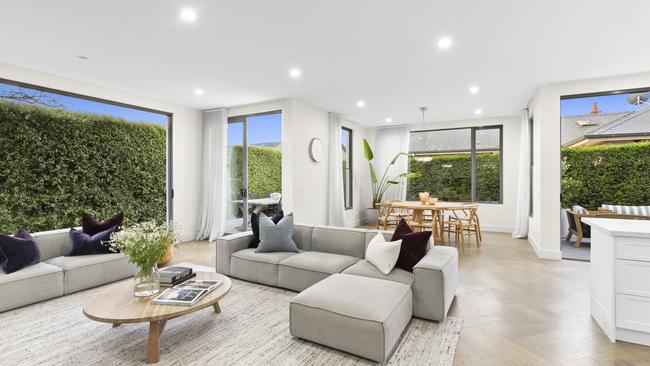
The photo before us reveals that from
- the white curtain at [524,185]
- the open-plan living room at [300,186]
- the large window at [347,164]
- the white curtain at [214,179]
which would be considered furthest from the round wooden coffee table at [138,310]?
the white curtain at [524,185]

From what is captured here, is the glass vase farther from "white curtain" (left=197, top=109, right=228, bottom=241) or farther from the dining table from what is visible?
the dining table

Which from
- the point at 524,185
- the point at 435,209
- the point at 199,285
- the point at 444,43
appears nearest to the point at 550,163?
the point at 524,185

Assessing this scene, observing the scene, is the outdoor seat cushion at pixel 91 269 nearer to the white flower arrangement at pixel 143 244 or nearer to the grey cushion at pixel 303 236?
the white flower arrangement at pixel 143 244

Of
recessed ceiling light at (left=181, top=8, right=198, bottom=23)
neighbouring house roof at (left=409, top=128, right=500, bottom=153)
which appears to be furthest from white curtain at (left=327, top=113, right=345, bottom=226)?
recessed ceiling light at (left=181, top=8, right=198, bottom=23)

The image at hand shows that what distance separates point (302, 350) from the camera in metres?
2.19

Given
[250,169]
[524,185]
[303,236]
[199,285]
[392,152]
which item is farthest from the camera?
[392,152]

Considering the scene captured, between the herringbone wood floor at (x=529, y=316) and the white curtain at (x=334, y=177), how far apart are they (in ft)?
8.56

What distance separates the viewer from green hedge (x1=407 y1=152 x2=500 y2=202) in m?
7.32

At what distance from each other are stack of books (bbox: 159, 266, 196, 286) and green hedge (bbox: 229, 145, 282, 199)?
3.48m

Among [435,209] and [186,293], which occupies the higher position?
[435,209]

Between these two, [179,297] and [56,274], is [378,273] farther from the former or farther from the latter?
[56,274]

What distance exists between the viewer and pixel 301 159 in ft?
18.5

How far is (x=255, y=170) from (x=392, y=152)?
3.71 meters

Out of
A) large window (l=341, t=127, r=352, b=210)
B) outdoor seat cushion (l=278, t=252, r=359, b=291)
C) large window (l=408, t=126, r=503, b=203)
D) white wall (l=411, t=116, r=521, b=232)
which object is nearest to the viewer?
outdoor seat cushion (l=278, t=252, r=359, b=291)
